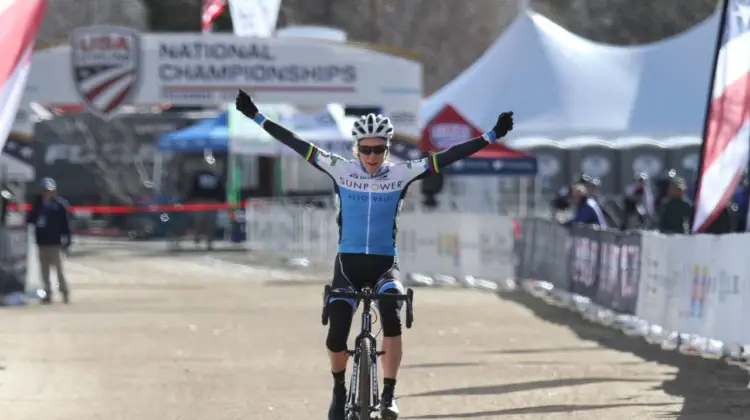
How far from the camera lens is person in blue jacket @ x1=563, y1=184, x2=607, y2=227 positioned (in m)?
20.6

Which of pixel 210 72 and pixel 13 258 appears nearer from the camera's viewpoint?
pixel 13 258

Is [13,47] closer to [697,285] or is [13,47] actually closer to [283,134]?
[283,134]

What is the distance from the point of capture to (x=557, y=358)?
15.2m

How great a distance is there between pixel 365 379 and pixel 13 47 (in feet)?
14.4

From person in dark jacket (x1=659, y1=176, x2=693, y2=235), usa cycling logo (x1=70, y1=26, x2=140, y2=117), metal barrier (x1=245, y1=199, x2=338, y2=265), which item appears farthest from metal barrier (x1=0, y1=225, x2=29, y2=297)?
person in dark jacket (x1=659, y1=176, x2=693, y2=235)

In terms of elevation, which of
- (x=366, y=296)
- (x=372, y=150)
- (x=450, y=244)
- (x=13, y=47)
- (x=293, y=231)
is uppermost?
(x=13, y=47)

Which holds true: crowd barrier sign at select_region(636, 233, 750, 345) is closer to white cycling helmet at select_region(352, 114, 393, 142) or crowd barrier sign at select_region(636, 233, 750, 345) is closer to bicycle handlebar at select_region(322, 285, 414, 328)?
white cycling helmet at select_region(352, 114, 393, 142)

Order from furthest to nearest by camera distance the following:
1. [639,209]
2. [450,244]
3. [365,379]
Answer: [639,209] → [450,244] → [365,379]

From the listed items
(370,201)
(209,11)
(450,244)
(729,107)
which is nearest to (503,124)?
(370,201)

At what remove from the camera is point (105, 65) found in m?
28.1

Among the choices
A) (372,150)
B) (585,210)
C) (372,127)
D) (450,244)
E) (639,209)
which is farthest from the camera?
(639,209)

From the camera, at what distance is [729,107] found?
1576cm

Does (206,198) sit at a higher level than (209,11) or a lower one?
lower

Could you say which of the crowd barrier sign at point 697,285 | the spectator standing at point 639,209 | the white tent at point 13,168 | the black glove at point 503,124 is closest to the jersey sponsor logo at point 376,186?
the black glove at point 503,124
